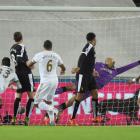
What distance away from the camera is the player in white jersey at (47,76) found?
1272 centimetres

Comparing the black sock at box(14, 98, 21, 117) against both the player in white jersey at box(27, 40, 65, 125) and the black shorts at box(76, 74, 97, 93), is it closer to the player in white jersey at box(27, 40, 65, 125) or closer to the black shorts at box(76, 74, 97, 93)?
the player in white jersey at box(27, 40, 65, 125)

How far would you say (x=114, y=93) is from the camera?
47.6 ft

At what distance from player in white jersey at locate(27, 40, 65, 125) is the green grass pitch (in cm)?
270

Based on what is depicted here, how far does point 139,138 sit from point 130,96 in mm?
5607

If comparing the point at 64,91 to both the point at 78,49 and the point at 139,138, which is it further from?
the point at 139,138

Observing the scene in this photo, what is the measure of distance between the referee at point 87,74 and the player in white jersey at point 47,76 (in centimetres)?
50

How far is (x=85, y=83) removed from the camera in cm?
1314

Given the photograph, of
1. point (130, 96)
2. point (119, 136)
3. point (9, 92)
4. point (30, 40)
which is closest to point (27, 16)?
point (30, 40)

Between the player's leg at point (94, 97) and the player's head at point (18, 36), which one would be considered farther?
the player's leg at point (94, 97)

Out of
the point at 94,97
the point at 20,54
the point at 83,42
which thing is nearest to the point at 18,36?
the point at 20,54

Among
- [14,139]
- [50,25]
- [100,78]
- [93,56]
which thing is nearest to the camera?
[14,139]

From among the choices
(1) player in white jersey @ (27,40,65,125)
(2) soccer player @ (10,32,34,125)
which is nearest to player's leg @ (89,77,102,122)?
(1) player in white jersey @ (27,40,65,125)

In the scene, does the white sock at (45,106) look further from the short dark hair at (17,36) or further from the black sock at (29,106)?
the short dark hair at (17,36)

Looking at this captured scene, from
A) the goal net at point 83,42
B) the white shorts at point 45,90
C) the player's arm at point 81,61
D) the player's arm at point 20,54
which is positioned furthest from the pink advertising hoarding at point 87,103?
the player's arm at point 20,54
